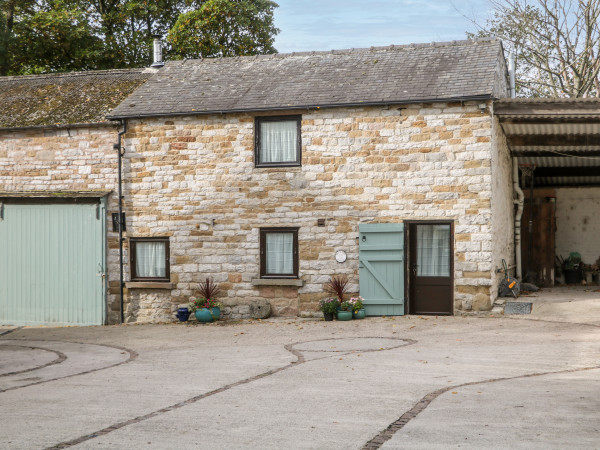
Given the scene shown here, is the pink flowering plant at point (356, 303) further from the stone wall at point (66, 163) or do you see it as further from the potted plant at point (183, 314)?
the stone wall at point (66, 163)

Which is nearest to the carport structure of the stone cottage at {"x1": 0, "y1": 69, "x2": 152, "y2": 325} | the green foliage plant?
the green foliage plant

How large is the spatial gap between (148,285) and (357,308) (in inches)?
174

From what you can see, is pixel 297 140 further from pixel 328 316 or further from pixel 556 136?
pixel 556 136

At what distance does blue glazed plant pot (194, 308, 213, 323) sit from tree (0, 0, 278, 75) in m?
12.7

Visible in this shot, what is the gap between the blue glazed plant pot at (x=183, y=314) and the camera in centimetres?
1484

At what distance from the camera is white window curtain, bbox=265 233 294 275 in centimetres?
1480

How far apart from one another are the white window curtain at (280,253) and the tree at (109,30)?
39.2 ft

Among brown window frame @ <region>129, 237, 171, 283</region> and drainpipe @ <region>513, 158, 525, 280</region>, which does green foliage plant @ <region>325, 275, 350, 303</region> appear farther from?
drainpipe @ <region>513, 158, 525, 280</region>

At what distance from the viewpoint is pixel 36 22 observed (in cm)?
2569

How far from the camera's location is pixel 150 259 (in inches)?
612

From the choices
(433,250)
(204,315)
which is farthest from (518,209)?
(204,315)

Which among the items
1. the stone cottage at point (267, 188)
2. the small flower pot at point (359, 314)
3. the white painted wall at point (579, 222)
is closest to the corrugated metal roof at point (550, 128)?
the stone cottage at point (267, 188)

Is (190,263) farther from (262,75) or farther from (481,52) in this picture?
(481,52)

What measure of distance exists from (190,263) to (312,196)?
2.89m
